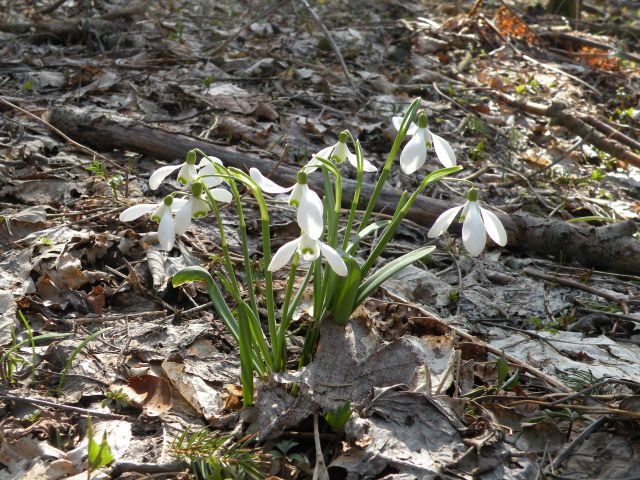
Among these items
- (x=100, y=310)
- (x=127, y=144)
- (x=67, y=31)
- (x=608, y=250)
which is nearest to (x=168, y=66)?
(x=67, y=31)

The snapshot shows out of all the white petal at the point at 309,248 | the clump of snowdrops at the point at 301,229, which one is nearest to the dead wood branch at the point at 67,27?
the clump of snowdrops at the point at 301,229

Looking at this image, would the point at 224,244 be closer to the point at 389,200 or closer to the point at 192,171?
the point at 192,171

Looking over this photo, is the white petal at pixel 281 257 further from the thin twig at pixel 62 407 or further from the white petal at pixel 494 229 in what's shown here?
the thin twig at pixel 62 407

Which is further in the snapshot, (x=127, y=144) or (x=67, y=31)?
(x=67, y=31)

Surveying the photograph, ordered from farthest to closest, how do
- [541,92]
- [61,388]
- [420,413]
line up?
[541,92] < [61,388] < [420,413]

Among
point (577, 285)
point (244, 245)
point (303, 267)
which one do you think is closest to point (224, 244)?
point (244, 245)

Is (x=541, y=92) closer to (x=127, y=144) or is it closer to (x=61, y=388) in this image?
(x=127, y=144)

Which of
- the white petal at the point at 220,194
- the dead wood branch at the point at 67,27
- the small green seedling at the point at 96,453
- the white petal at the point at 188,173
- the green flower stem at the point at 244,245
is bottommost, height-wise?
the dead wood branch at the point at 67,27
